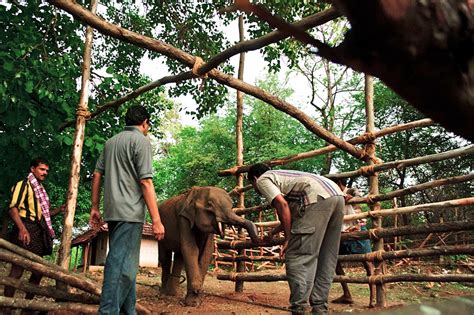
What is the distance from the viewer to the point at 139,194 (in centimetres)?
378

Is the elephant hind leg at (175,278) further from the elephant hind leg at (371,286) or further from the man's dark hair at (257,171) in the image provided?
the man's dark hair at (257,171)

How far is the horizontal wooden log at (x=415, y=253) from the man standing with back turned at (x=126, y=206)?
264 cm

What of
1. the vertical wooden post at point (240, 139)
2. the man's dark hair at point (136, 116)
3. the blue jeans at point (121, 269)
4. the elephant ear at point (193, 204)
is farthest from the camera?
the vertical wooden post at point (240, 139)

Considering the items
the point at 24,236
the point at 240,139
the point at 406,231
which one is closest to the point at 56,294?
the point at 24,236

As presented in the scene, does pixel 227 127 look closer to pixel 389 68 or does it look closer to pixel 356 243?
pixel 356 243

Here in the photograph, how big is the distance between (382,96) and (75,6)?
16.3 meters

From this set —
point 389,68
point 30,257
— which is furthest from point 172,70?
point 389,68

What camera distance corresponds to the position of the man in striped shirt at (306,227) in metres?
4.19

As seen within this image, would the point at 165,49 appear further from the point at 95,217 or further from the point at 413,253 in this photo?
the point at 413,253

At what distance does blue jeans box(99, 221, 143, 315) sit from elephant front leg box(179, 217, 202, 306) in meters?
2.35

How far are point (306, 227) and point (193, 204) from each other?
8.52ft

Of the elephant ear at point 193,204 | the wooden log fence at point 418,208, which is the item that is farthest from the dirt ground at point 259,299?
the elephant ear at point 193,204

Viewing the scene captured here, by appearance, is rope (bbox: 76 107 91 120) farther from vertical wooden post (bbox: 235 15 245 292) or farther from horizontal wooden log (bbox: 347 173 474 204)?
horizontal wooden log (bbox: 347 173 474 204)

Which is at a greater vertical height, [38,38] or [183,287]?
[38,38]
